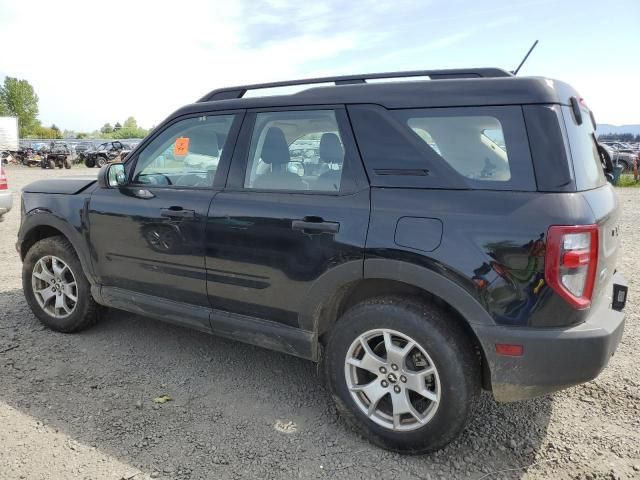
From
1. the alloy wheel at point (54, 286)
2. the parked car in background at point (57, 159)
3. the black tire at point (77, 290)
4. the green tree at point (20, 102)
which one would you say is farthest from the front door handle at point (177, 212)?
the green tree at point (20, 102)

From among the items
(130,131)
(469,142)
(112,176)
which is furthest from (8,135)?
(130,131)

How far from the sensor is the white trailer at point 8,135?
33.2 m

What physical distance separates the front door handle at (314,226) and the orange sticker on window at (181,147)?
1.19m

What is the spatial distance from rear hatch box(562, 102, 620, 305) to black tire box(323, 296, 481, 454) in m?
0.67

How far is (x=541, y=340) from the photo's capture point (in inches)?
84.0

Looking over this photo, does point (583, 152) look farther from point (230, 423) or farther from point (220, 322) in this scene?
point (230, 423)

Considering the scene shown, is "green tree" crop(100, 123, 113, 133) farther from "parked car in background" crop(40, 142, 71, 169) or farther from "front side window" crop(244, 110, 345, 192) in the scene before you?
"front side window" crop(244, 110, 345, 192)

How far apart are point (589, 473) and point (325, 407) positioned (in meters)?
1.45

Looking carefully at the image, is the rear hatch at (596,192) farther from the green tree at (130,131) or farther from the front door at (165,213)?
the green tree at (130,131)

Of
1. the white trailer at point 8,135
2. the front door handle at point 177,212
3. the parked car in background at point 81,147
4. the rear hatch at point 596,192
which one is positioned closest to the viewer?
the rear hatch at point 596,192

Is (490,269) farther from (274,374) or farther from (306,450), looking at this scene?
(274,374)

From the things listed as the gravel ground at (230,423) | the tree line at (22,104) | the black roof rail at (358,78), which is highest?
the tree line at (22,104)

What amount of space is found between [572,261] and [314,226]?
4.07 feet

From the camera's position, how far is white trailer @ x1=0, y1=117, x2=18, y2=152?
109 feet
